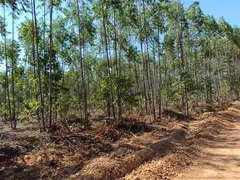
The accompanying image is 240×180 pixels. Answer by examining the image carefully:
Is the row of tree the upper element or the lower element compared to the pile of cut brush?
upper

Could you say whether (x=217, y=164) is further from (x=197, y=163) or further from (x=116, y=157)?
(x=116, y=157)

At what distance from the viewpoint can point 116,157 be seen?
677 cm

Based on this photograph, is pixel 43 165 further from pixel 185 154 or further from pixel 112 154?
pixel 185 154

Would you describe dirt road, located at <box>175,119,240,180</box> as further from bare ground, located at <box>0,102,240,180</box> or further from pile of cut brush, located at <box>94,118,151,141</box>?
pile of cut brush, located at <box>94,118,151,141</box>

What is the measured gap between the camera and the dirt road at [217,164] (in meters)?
5.80

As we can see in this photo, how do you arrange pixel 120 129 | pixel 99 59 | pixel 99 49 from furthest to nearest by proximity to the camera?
pixel 99 59
pixel 99 49
pixel 120 129

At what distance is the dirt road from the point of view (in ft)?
19.0

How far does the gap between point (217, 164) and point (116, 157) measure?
2.86m

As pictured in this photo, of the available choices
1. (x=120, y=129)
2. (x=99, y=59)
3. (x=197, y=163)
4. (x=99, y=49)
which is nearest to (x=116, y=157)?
(x=197, y=163)

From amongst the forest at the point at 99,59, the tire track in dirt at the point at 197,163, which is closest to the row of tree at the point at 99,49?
the forest at the point at 99,59

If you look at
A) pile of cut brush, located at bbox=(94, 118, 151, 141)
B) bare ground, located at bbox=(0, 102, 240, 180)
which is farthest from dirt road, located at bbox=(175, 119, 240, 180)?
pile of cut brush, located at bbox=(94, 118, 151, 141)

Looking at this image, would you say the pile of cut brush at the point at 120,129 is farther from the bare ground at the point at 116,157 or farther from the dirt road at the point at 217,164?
the dirt road at the point at 217,164

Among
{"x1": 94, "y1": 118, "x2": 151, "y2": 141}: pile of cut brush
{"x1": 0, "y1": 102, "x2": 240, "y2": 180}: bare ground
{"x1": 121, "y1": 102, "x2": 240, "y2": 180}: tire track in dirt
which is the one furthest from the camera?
{"x1": 94, "y1": 118, "x2": 151, "y2": 141}: pile of cut brush

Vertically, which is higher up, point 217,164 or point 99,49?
point 99,49
